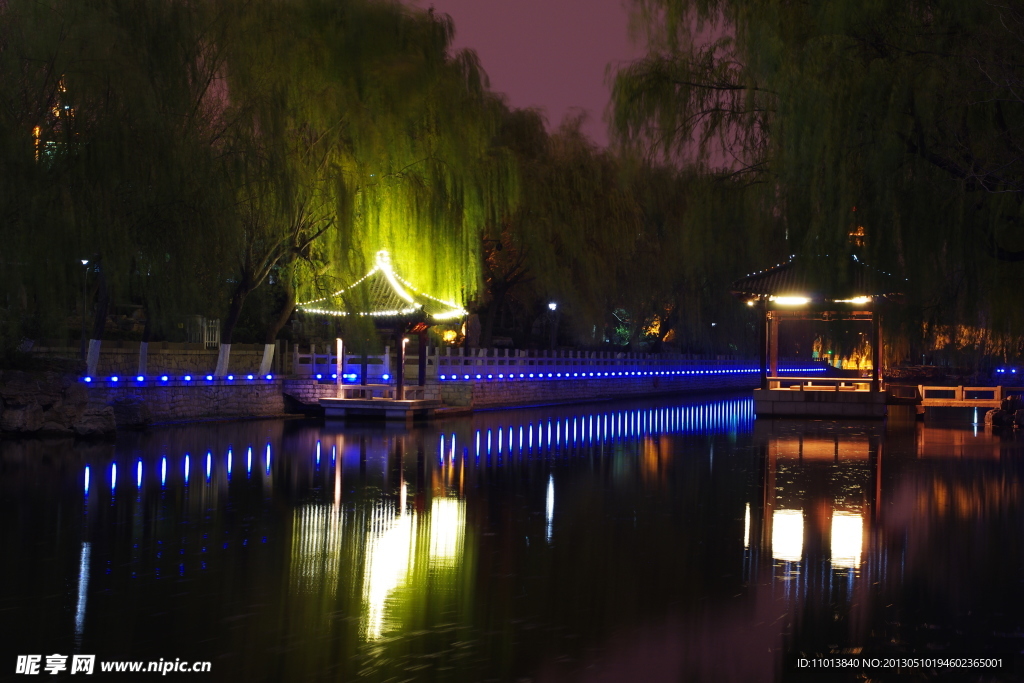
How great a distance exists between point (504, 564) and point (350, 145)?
1667 centimetres

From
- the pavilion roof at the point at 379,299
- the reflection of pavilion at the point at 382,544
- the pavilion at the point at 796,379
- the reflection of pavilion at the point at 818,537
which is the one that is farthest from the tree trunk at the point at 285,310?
the reflection of pavilion at the point at 818,537

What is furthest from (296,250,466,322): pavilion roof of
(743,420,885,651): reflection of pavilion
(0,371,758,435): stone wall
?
(743,420,885,651): reflection of pavilion

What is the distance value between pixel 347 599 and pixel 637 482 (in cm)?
737

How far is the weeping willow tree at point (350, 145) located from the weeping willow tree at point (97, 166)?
1654 mm

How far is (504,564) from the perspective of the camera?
8.57m

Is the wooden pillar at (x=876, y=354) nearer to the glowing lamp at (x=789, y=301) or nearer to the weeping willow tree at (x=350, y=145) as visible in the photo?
the glowing lamp at (x=789, y=301)

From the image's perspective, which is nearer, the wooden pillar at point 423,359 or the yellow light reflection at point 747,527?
the yellow light reflection at point 747,527

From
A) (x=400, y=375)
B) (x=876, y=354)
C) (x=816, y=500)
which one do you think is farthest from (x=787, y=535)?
(x=876, y=354)

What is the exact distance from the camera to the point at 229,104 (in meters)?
21.1

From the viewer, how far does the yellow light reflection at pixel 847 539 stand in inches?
344

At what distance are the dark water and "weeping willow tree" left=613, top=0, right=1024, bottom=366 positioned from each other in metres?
2.75
